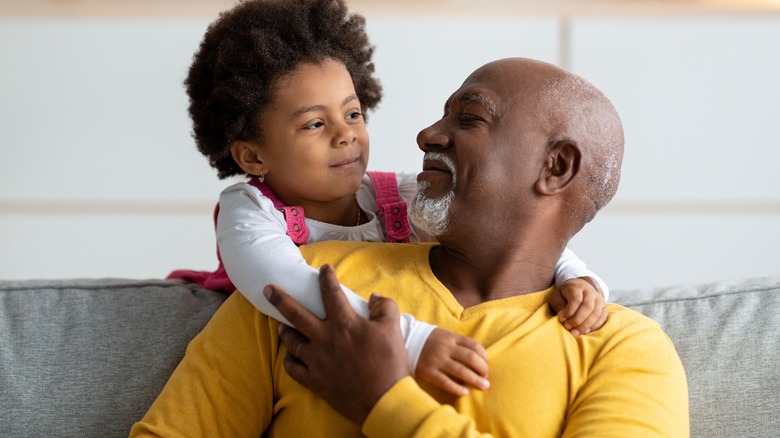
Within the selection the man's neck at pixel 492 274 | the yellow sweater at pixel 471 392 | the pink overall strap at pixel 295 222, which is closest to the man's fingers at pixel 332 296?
the yellow sweater at pixel 471 392

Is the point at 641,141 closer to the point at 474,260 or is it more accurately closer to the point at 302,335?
the point at 474,260

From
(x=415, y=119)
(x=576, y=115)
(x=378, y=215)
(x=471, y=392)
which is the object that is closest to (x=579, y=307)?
(x=471, y=392)

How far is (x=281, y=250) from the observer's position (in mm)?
1811

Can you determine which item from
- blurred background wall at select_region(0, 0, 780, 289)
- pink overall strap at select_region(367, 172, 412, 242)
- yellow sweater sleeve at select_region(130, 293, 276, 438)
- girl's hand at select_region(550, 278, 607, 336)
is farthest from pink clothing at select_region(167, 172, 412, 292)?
blurred background wall at select_region(0, 0, 780, 289)

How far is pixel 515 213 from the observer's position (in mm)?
1829

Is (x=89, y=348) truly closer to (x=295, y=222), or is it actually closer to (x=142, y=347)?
(x=142, y=347)

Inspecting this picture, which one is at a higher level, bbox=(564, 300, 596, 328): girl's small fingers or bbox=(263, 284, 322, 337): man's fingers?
bbox=(263, 284, 322, 337): man's fingers

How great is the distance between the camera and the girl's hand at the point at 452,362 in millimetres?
1573

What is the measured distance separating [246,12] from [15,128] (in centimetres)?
220

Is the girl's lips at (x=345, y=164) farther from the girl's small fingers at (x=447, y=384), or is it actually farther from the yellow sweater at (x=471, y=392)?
the girl's small fingers at (x=447, y=384)

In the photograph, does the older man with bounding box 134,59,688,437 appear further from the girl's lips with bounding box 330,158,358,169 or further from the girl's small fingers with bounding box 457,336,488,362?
the girl's lips with bounding box 330,158,358,169

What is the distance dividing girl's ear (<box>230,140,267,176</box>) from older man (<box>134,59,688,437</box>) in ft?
1.17

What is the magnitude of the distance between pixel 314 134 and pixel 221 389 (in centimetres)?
62

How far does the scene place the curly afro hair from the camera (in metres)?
2.09
